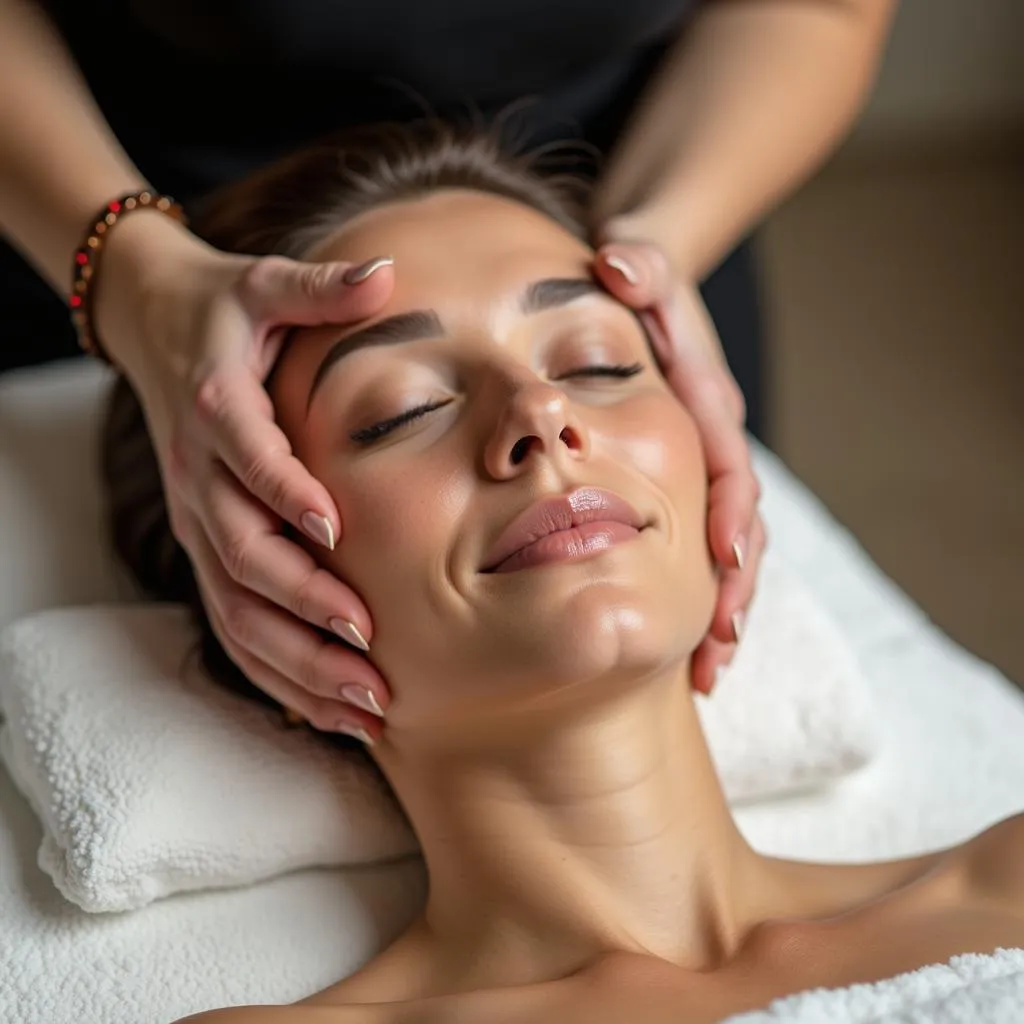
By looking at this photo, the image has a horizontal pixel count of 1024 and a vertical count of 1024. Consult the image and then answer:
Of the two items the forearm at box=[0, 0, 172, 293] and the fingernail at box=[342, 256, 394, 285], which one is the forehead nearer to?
the fingernail at box=[342, 256, 394, 285]

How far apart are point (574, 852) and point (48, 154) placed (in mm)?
782

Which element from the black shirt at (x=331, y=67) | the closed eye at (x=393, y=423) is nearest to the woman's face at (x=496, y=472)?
the closed eye at (x=393, y=423)

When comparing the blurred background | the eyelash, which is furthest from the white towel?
the blurred background

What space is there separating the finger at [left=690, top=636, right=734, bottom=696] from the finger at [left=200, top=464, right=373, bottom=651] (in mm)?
303

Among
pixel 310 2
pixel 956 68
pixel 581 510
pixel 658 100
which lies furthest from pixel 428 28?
pixel 956 68

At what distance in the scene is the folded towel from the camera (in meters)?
1.15

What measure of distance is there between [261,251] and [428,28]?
0.31m

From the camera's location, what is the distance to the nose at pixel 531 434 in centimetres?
102

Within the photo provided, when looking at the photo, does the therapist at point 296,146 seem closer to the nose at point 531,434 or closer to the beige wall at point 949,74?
the nose at point 531,434

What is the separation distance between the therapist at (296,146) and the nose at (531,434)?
13 cm

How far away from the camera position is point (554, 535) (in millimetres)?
1004

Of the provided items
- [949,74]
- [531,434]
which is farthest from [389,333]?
[949,74]

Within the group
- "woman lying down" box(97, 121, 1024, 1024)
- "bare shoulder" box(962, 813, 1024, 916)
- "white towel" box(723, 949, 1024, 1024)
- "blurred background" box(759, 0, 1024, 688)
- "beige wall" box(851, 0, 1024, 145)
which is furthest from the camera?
"beige wall" box(851, 0, 1024, 145)

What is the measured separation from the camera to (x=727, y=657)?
1222mm
